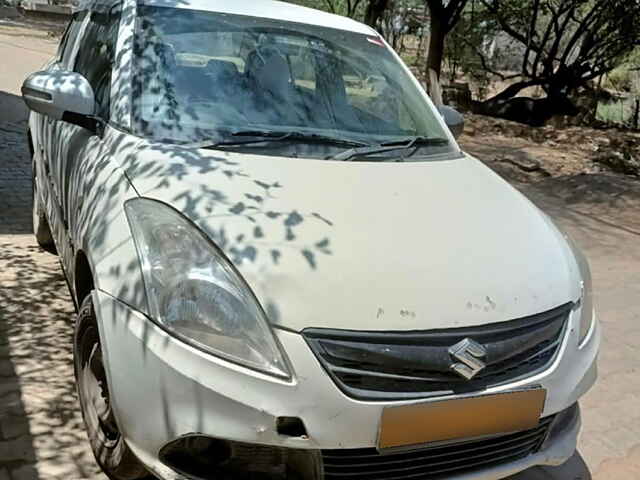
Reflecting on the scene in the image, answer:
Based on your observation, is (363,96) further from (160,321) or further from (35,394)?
(35,394)

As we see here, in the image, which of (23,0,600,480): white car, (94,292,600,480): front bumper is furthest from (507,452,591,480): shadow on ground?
(94,292,600,480): front bumper

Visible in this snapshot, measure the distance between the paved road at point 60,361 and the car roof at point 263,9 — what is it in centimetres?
175

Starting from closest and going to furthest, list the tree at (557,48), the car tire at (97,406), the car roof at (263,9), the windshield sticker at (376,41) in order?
the car tire at (97,406), the car roof at (263,9), the windshield sticker at (376,41), the tree at (557,48)

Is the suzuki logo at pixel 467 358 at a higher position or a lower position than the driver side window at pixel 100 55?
lower

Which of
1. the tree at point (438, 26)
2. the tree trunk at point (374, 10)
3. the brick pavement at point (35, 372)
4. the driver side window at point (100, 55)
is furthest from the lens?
the tree trunk at point (374, 10)

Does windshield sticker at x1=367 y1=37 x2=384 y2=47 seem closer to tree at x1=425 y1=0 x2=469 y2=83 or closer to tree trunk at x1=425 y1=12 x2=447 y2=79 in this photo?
tree at x1=425 y1=0 x2=469 y2=83

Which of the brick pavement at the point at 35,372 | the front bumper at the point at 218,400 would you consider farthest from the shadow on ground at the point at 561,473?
the brick pavement at the point at 35,372

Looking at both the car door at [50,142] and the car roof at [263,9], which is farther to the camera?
the car door at [50,142]

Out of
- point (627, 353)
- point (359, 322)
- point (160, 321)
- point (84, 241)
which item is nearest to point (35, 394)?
point (84, 241)

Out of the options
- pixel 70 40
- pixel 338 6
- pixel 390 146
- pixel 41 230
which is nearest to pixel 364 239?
pixel 390 146

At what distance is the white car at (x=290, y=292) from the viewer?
191cm

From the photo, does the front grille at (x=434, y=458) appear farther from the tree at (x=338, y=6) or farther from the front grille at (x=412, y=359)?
the tree at (x=338, y=6)

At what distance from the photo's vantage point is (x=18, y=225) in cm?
521

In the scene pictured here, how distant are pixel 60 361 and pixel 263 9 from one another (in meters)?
2.10
